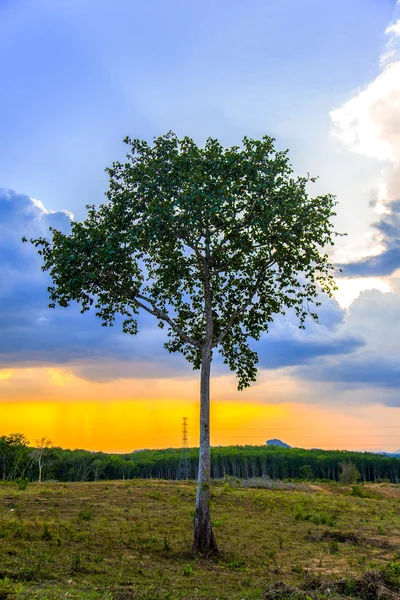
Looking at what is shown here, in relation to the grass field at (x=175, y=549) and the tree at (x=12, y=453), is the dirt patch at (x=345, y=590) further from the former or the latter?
the tree at (x=12, y=453)

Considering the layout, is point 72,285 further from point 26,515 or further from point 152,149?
point 26,515

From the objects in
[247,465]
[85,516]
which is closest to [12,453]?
[247,465]

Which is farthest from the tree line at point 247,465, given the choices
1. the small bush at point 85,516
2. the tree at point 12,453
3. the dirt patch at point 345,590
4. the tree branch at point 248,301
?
the dirt patch at point 345,590

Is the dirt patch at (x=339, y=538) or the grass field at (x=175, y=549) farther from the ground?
the grass field at (x=175, y=549)

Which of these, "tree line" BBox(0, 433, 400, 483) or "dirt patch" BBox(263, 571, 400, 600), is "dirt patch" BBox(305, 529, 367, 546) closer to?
"dirt patch" BBox(263, 571, 400, 600)

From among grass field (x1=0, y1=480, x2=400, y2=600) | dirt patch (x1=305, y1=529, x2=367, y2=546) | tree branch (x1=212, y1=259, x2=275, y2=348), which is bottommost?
dirt patch (x1=305, y1=529, x2=367, y2=546)

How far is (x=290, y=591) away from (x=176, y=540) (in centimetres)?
884

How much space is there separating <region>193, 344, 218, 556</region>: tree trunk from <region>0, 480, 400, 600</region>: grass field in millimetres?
598

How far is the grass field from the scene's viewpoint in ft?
39.9

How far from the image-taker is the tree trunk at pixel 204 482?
1752 centimetres

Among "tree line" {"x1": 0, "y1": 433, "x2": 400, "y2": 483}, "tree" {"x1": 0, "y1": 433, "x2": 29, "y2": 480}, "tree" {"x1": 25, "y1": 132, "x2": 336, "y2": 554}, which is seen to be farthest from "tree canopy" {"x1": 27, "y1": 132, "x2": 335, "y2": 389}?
"tree line" {"x1": 0, "y1": 433, "x2": 400, "y2": 483}

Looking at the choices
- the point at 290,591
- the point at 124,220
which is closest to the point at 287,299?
the point at 124,220

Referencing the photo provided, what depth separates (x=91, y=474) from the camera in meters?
127

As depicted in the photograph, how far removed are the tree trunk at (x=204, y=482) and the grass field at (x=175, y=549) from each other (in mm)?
598
